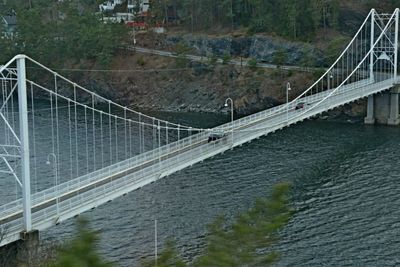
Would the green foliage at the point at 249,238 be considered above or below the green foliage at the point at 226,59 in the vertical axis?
above

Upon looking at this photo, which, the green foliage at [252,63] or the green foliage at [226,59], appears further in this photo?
the green foliage at [226,59]

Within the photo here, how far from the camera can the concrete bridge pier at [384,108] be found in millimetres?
47500

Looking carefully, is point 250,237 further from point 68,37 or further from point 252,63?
point 68,37

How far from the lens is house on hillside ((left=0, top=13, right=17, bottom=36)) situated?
232 feet

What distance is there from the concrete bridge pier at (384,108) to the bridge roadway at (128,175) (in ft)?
30.9

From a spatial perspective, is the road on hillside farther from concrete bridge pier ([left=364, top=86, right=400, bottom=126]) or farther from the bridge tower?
concrete bridge pier ([left=364, top=86, right=400, bottom=126])

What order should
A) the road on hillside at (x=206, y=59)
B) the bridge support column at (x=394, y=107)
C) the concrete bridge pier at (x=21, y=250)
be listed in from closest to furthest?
the concrete bridge pier at (x=21, y=250), the bridge support column at (x=394, y=107), the road on hillside at (x=206, y=59)

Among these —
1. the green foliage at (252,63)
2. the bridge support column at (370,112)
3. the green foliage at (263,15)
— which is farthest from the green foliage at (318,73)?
the bridge support column at (370,112)

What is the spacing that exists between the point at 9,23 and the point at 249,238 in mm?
72330

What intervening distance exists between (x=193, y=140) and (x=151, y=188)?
9.65ft

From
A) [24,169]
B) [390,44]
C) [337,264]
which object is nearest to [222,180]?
[337,264]

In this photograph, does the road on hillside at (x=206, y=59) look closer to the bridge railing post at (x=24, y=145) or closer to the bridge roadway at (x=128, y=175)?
the bridge roadway at (x=128, y=175)

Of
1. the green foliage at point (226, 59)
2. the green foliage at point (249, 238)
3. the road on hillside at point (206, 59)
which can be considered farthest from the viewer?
the green foliage at point (226, 59)

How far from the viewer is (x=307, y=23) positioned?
58000 millimetres
